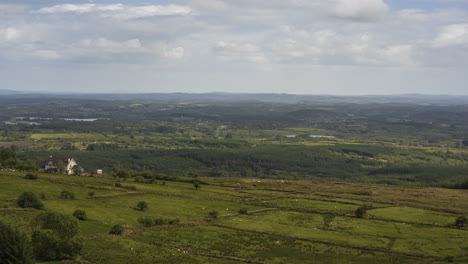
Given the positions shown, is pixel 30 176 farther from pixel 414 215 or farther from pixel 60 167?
pixel 414 215

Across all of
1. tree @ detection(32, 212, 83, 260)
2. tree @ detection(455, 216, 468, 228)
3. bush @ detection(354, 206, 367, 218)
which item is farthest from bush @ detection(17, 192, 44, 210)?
tree @ detection(455, 216, 468, 228)

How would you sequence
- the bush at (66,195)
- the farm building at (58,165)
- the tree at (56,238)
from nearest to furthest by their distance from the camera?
the tree at (56,238) < the bush at (66,195) < the farm building at (58,165)

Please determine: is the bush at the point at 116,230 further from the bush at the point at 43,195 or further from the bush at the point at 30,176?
the bush at the point at 30,176

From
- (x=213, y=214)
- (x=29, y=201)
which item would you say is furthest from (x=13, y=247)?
(x=213, y=214)

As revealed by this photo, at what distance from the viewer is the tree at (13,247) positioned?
145 ft

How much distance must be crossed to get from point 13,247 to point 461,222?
71681 millimetres

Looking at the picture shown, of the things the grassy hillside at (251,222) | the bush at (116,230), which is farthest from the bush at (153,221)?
the bush at (116,230)

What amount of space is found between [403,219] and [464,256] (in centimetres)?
2548

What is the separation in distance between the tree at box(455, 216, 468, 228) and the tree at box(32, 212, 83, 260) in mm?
63938

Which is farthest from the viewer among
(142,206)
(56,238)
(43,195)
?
(142,206)

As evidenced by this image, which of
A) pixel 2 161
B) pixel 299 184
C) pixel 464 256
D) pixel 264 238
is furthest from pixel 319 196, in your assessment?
pixel 2 161

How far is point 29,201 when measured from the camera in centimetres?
7319

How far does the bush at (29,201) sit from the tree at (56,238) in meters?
19.1

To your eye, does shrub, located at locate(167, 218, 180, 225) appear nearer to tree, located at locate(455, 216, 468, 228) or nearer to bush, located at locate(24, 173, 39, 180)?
bush, located at locate(24, 173, 39, 180)
